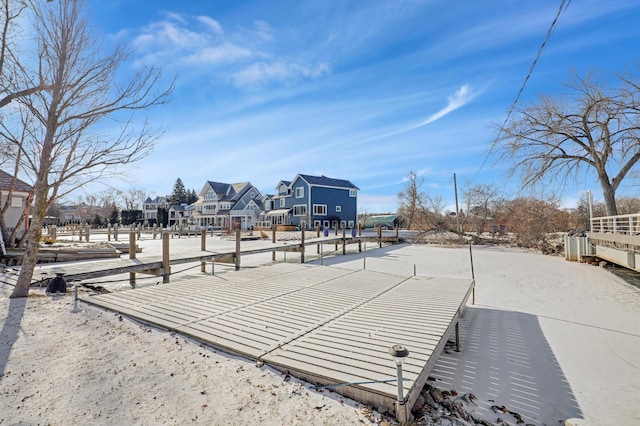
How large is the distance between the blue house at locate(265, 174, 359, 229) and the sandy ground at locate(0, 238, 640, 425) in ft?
96.2

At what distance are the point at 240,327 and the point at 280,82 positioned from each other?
30.9 feet

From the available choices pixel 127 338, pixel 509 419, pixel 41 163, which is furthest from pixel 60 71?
pixel 509 419

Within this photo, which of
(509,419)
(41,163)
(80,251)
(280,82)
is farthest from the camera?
(80,251)

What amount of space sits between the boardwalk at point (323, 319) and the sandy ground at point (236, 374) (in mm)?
207

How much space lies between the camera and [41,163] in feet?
20.4


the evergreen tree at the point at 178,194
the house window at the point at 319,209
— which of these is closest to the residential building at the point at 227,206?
the house window at the point at 319,209

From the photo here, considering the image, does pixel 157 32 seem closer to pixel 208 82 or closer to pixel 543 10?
pixel 208 82

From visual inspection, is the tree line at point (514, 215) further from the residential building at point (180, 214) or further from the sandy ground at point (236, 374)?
the residential building at point (180, 214)

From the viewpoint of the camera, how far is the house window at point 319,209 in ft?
117

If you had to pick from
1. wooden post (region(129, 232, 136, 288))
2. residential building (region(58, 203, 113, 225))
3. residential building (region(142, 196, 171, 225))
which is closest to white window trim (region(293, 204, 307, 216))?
wooden post (region(129, 232, 136, 288))

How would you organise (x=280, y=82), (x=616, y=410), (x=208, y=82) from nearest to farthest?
(x=616, y=410)
(x=208, y=82)
(x=280, y=82)

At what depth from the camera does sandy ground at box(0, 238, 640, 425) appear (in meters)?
2.63

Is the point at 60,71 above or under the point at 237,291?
above

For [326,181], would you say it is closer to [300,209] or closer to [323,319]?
[300,209]
